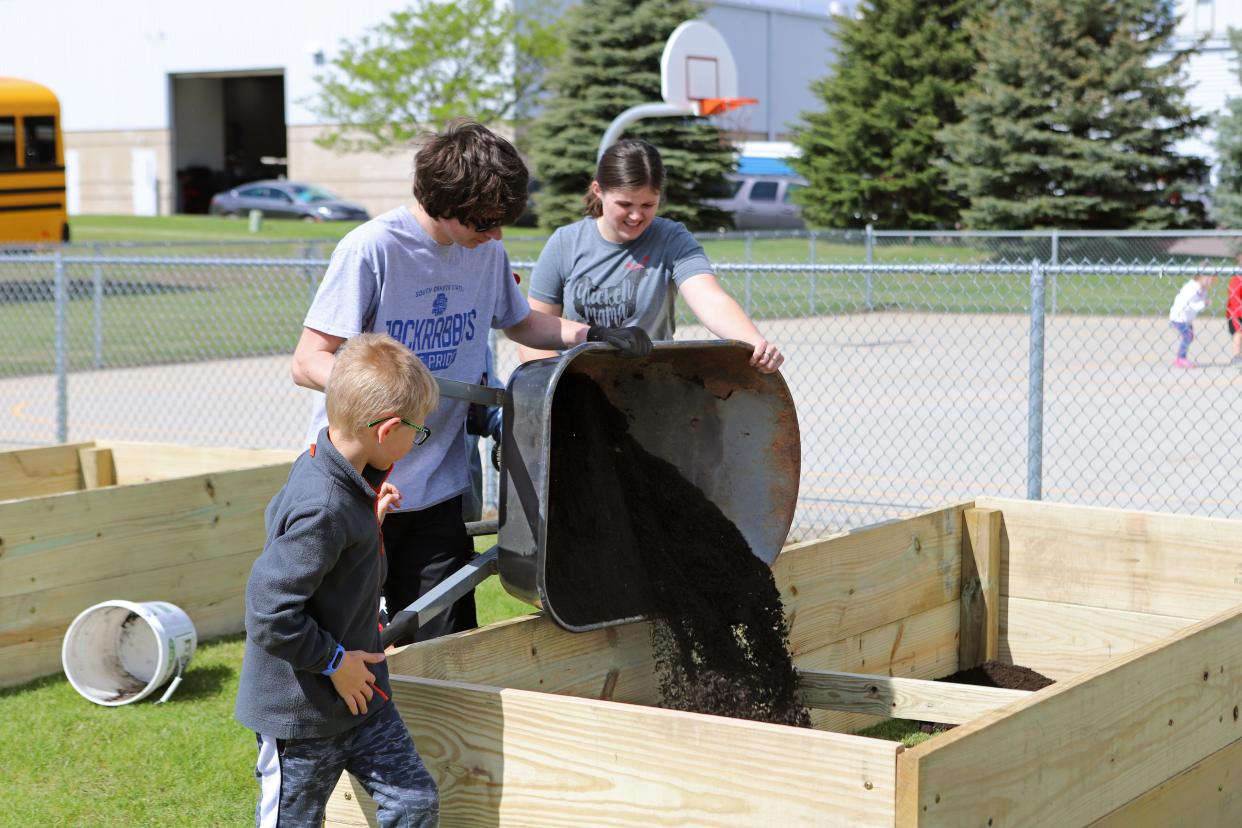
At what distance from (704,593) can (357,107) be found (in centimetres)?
3348

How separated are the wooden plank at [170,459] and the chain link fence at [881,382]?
1.46 m

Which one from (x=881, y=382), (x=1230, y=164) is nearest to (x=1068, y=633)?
(x=881, y=382)

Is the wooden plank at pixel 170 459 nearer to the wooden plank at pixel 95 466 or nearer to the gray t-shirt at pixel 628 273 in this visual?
the wooden plank at pixel 95 466

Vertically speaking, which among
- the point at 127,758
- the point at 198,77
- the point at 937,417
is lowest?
the point at 127,758

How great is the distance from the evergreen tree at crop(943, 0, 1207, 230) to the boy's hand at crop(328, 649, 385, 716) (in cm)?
2643

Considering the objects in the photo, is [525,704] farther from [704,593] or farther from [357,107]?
[357,107]

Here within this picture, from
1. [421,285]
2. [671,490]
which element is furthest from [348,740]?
[671,490]

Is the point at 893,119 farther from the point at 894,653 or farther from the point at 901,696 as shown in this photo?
the point at 901,696

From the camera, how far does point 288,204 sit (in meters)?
40.0

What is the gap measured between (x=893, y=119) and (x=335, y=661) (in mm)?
32261

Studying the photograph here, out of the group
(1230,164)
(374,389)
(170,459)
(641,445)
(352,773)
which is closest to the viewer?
(374,389)

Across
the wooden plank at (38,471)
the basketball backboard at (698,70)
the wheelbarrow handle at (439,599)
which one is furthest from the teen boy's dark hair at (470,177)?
the basketball backboard at (698,70)

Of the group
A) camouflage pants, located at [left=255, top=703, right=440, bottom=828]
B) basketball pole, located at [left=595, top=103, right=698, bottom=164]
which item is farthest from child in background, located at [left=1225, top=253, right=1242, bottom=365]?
camouflage pants, located at [left=255, top=703, right=440, bottom=828]

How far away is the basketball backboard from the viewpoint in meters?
18.1
